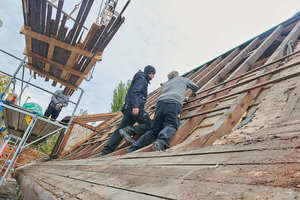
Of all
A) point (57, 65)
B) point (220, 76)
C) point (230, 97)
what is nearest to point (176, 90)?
point (230, 97)

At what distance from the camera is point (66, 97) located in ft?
22.6

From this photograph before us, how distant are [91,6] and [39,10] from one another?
99 cm

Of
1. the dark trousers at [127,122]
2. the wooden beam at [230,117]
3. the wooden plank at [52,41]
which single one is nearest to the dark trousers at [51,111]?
the wooden plank at [52,41]

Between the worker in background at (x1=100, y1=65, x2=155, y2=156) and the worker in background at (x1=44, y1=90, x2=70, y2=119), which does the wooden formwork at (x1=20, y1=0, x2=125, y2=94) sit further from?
the worker in background at (x1=44, y1=90, x2=70, y2=119)

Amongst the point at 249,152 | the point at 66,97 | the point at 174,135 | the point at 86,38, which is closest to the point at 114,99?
the point at 66,97

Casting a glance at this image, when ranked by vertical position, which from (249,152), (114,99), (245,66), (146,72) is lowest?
(249,152)

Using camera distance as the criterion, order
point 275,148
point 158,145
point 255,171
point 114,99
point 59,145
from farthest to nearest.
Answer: point 114,99 < point 59,145 < point 158,145 < point 275,148 < point 255,171

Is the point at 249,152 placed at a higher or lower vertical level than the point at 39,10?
lower

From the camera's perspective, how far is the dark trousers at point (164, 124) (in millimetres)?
2825

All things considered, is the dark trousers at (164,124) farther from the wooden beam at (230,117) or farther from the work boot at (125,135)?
the wooden beam at (230,117)

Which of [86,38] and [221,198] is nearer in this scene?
[221,198]

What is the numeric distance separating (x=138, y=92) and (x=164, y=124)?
2.83 feet

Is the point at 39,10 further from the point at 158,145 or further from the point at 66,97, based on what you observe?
the point at 66,97

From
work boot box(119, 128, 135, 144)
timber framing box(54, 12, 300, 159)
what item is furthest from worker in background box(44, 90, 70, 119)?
work boot box(119, 128, 135, 144)
